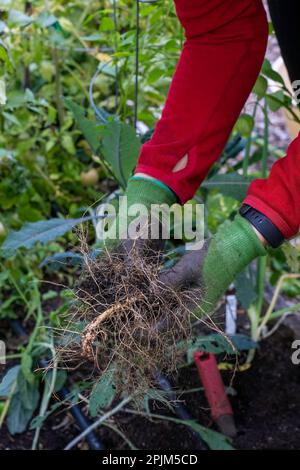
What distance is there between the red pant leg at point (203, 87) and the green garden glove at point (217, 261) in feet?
0.47

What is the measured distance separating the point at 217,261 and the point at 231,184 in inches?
15.9

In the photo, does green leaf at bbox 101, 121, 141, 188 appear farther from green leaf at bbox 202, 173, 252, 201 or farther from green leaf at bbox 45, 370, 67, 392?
green leaf at bbox 45, 370, 67, 392

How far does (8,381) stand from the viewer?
135 cm

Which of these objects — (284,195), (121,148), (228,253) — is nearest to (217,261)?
(228,253)

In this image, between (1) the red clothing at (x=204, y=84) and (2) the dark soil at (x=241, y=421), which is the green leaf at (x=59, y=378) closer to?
(2) the dark soil at (x=241, y=421)

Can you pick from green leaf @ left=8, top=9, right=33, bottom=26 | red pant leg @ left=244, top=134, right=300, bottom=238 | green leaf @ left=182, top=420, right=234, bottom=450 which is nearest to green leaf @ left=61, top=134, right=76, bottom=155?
green leaf @ left=8, top=9, right=33, bottom=26

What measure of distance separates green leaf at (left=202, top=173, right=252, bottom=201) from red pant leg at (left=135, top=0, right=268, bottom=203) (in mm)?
269

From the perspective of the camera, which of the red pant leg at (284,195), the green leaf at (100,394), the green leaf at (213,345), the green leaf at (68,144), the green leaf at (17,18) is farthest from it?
the green leaf at (68,144)

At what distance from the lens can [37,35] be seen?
6.07ft

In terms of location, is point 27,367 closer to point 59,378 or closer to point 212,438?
point 59,378

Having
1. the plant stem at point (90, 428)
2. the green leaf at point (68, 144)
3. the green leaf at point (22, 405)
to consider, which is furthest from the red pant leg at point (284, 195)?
the green leaf at point (68, 144)

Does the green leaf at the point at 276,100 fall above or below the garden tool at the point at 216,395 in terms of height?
above

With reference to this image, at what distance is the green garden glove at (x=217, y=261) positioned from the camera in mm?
1029

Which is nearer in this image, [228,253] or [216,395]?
[228,253]
